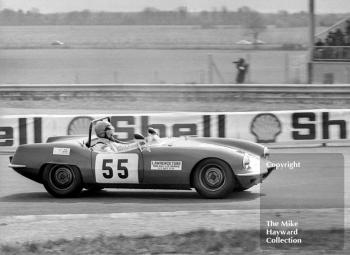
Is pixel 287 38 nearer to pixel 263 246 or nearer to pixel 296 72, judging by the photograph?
pixel 296 72

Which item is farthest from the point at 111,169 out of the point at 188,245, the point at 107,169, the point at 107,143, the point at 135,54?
the point at 135,54

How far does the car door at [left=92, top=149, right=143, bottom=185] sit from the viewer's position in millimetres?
8531

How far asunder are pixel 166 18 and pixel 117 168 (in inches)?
618

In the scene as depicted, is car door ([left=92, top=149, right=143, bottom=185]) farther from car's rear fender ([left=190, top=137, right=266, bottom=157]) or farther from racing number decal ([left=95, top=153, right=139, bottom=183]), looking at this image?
car's rear fender ([left=190, top=137, right=266, bottom=157])

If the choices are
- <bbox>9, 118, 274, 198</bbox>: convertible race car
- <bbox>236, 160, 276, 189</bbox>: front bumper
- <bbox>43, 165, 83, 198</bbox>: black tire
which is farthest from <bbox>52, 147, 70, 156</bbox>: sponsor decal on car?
<bbox>236, 160, 276, 189</bbox>: front bumper

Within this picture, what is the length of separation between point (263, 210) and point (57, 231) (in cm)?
212

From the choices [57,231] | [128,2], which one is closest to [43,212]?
[57,231]

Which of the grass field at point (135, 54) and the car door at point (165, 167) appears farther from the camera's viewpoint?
the grass field at point (135, 54)

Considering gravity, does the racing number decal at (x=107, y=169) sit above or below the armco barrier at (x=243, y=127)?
below

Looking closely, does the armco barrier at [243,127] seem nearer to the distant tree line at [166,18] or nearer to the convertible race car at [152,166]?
the convertible race car at [152,166]

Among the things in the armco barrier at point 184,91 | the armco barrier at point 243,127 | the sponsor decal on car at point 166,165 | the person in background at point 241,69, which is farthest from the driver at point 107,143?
the person in background at point 241,69

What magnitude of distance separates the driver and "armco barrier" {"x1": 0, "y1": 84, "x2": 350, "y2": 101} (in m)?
10.4

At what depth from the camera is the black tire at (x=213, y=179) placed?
27.2 feet

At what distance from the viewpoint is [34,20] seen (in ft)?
83.2
